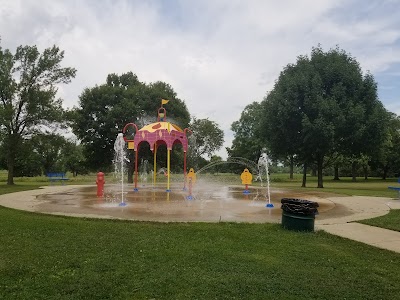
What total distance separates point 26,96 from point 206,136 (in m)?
36.8

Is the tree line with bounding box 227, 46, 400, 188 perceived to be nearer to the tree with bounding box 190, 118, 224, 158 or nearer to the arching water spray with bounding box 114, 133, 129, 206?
the arching water spray with bounding box 114, 133, 129, 206

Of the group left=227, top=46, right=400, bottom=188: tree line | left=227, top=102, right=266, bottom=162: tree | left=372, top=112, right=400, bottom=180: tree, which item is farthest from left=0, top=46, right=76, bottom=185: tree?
left=372, top=112, right=400, bottom=180: tree

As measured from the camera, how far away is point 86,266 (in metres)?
4.92

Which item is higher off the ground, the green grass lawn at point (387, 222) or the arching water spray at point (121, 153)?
the arching water spray at point (121, 153)

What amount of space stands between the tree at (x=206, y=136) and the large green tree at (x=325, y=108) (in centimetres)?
3345

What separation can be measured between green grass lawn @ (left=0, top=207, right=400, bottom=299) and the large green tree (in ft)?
56.7

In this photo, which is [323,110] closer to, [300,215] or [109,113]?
[300,215]

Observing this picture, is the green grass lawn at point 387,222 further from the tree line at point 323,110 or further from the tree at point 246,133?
the tree at point 246,133

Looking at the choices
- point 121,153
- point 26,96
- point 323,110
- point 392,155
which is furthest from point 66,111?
point 392,155

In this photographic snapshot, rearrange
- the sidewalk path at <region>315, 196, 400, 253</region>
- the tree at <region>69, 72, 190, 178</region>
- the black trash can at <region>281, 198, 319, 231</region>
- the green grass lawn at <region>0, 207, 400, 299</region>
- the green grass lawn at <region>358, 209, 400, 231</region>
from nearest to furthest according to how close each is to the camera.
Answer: the green grass lawn at <region>0, 207, 400, 299</region> < the sidewalk path at <region>315, 196, 400, 253</region> < the black trash can at <region>281, 198, 319, 231</region> < the green grass lawn at <region>358, 209, 400, 231</region> < the tree at <region>69, 72, 190, 178</region>

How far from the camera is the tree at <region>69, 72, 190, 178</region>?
31964 mm

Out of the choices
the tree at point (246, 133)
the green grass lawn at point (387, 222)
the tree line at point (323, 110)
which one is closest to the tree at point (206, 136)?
the tree at point (246, 133)

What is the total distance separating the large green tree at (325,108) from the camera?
74.8 ft

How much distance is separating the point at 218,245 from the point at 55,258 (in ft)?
8.50
